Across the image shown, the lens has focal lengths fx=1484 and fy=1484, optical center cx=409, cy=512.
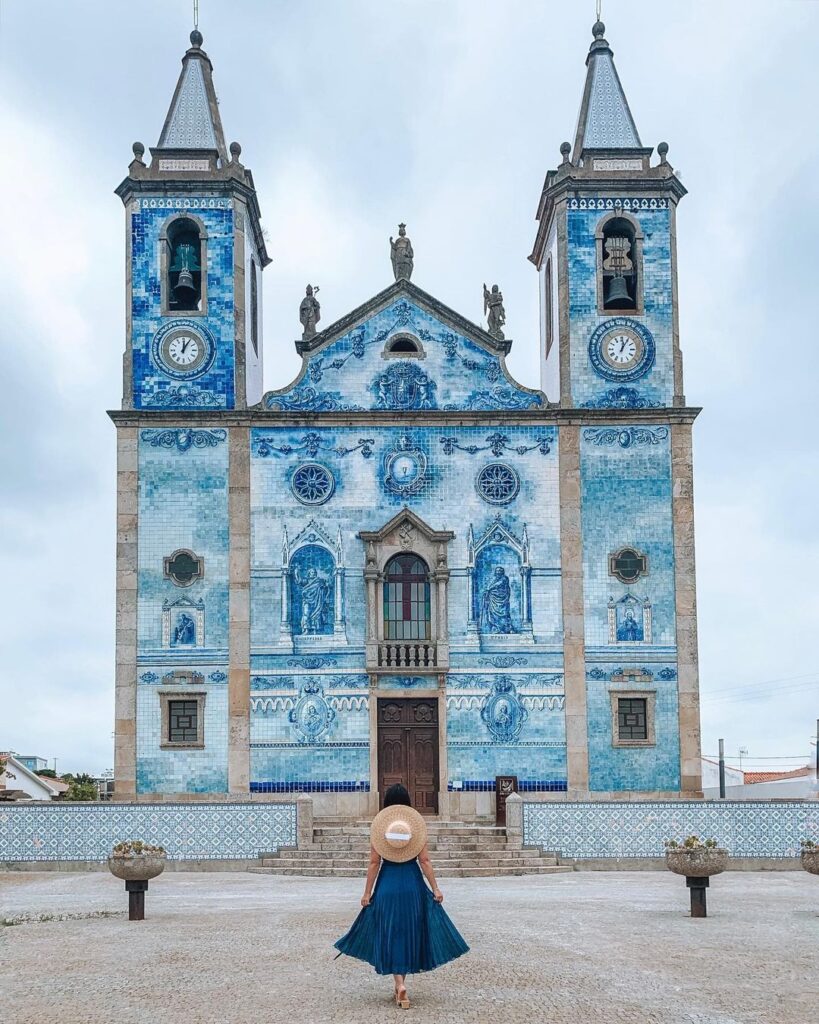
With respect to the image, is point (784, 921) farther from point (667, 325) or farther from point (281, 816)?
point (667, 325)

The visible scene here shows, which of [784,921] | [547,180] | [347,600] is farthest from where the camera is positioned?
[547,180]

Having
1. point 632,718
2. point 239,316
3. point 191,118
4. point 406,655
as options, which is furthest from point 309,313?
point 632,718

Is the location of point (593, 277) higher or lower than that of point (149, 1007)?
higher

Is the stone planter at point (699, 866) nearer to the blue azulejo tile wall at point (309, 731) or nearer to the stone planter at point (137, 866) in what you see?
the stone planter at point (137, 866)

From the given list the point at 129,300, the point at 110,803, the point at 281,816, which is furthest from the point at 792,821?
the point at 129,300

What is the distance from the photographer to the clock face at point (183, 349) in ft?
92.8

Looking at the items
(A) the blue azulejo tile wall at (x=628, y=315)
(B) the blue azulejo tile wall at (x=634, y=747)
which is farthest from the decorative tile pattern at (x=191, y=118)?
(B) the blue azulejo tile wall at (x=634, y=747)

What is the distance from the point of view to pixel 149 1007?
10.8 m

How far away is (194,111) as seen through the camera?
29906 mm

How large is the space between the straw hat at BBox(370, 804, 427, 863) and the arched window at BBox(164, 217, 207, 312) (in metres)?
19.0

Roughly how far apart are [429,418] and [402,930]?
17936 mm

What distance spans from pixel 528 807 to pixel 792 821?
4.27 meters

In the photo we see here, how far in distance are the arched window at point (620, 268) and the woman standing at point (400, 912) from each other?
63.0ft

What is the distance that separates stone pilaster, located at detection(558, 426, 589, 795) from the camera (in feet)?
88.1
